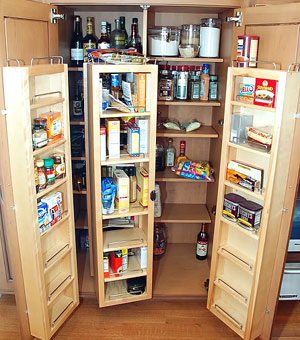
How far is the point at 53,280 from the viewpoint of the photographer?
7.18 feet

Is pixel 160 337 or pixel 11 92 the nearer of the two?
pixel 11 92

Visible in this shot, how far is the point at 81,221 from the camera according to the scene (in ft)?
9.04

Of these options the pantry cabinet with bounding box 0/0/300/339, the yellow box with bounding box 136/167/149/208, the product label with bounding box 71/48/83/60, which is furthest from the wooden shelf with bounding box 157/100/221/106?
the product label with bounding box 71/48/83/60

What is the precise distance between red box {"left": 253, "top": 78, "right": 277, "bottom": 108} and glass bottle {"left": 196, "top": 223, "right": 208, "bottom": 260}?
123 centimetres

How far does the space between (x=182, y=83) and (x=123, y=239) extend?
3.47ft

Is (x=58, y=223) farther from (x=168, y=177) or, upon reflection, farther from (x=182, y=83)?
(x=182, y=83)

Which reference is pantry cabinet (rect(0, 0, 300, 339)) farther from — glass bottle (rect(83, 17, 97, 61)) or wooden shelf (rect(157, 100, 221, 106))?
glass bottle (rect(83, 17, 97, 61))

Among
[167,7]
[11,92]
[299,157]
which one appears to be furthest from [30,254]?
[167,7]

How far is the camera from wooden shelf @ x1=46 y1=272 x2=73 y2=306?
6.88 ft

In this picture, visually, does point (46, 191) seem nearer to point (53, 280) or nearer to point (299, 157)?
point (53, 280)

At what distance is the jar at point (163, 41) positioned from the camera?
2371mm

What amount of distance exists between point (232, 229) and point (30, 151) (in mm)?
1208

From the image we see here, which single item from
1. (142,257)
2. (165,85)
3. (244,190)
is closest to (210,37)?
(165,85)

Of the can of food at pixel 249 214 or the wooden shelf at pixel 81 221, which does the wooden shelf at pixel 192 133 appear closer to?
the can of food at pixel 249 214
